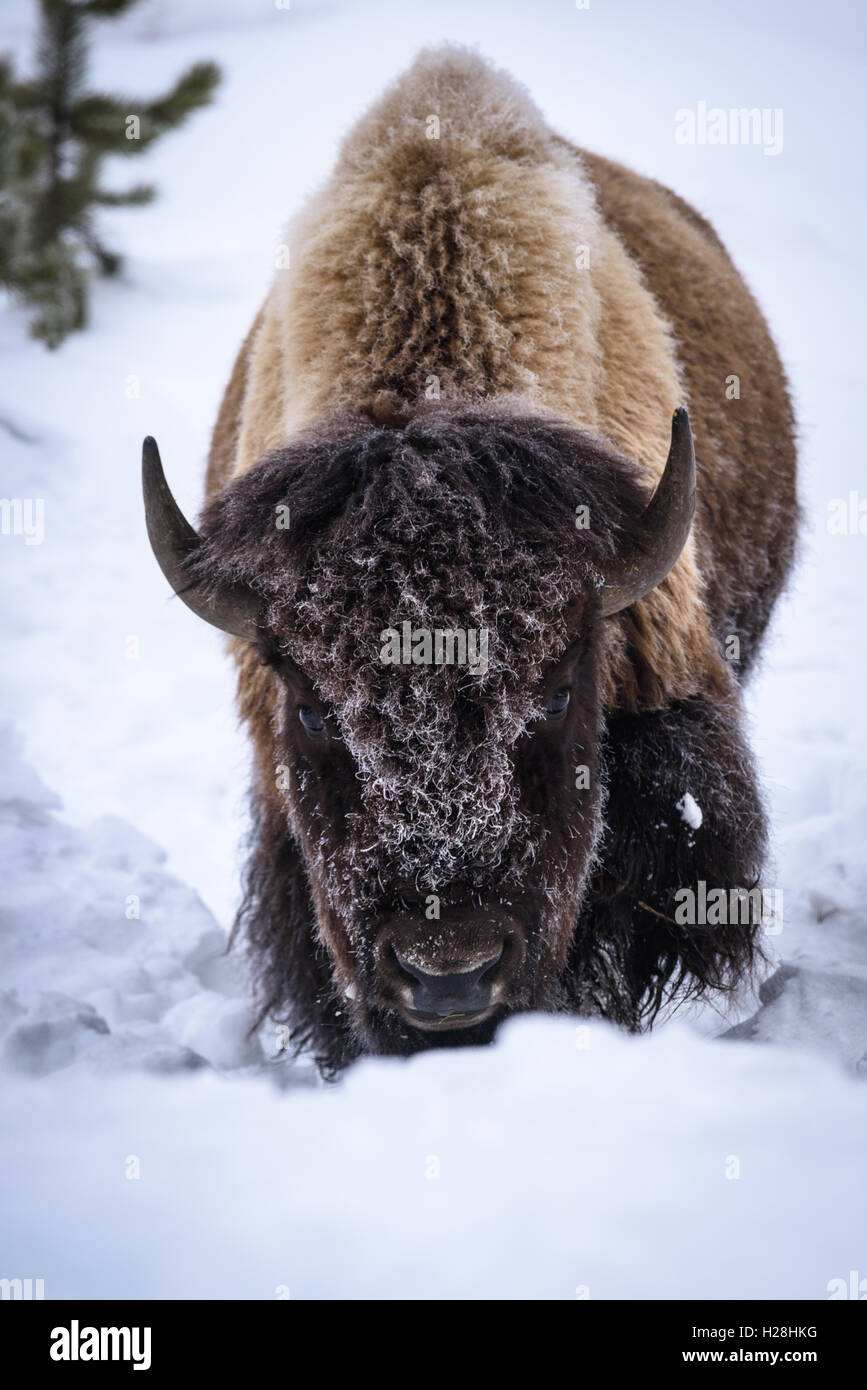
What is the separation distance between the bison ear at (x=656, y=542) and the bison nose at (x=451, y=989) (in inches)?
37.4

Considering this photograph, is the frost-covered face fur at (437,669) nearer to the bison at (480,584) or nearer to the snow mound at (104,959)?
the bison at (480,584)

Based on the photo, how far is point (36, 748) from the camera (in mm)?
5773

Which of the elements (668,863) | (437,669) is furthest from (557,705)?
(668,863)

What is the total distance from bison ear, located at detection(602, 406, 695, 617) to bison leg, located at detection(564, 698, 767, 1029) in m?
0.68

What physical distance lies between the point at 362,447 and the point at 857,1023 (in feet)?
7.44

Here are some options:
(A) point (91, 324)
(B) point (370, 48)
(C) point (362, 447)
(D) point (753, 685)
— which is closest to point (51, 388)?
(A) point (91, 324)

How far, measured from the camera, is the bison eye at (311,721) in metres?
2.85

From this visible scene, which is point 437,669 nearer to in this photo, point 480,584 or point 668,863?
point 480,584

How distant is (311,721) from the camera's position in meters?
2.88

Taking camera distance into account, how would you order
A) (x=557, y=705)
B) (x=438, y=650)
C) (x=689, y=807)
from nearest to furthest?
1. (x=438, y=650)
2. (x=557, y=705)
3. (x=689, y=807)

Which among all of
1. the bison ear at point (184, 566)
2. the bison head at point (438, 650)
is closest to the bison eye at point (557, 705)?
the bison head at point (438, 650)

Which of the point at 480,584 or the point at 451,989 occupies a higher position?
the point at 480,584

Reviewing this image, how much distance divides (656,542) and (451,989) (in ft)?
3.90

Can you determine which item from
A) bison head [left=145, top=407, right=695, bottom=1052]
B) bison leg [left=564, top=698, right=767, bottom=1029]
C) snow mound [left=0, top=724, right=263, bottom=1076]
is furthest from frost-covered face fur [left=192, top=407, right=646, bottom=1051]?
snow mound [left=0, top=724, right=263, bottom=1076]
